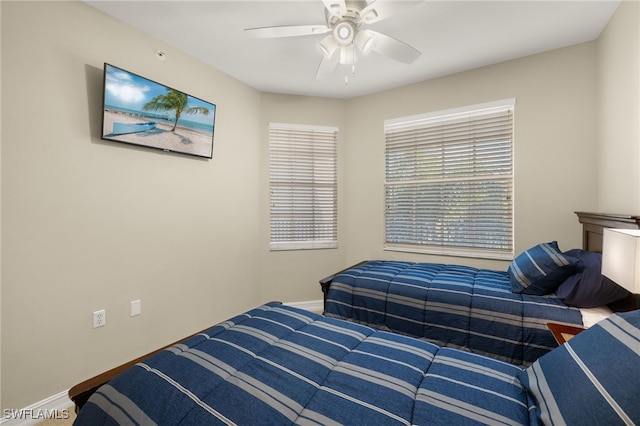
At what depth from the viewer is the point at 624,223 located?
176 cm

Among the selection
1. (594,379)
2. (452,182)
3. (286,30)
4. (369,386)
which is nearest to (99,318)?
(369,386)

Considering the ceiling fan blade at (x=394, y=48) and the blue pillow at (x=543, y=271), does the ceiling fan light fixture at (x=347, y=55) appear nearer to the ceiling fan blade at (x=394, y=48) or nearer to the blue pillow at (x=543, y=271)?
the ceiling fan blade at (x=394, y=48)

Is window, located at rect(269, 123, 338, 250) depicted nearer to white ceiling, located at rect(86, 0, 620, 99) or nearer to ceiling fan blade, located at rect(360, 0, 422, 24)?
white ceiling, located at rect(86, 0, 620, 99)

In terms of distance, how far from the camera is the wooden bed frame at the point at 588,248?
1128mm

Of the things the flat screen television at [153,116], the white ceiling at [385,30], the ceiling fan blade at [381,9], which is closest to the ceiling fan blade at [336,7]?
the ceiling fan blade at [381,9]

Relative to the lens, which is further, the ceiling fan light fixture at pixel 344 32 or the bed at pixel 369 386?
the ceiling fan light fixture at pixel 344 32

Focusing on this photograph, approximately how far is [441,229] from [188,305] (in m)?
2.78

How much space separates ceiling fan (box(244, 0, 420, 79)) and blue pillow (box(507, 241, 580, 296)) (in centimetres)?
172

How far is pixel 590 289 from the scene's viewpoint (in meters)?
1.79

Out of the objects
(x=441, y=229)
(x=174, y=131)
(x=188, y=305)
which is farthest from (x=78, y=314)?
(x=441, y=229)

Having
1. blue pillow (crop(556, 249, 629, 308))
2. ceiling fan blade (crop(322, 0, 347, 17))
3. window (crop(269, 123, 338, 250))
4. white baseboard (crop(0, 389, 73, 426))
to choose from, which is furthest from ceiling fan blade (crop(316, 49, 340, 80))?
white baseboard (crop(0, 389, 73, 426))

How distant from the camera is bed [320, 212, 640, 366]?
179 cm

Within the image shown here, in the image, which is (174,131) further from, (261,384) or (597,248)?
(597,248)

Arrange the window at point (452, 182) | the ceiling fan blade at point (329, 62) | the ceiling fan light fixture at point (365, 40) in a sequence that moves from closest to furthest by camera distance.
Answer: the ceiling fan light fixture at point (365, 40) < the ceiling fan blade at point (329, 62) < the window at point (452, 182)
